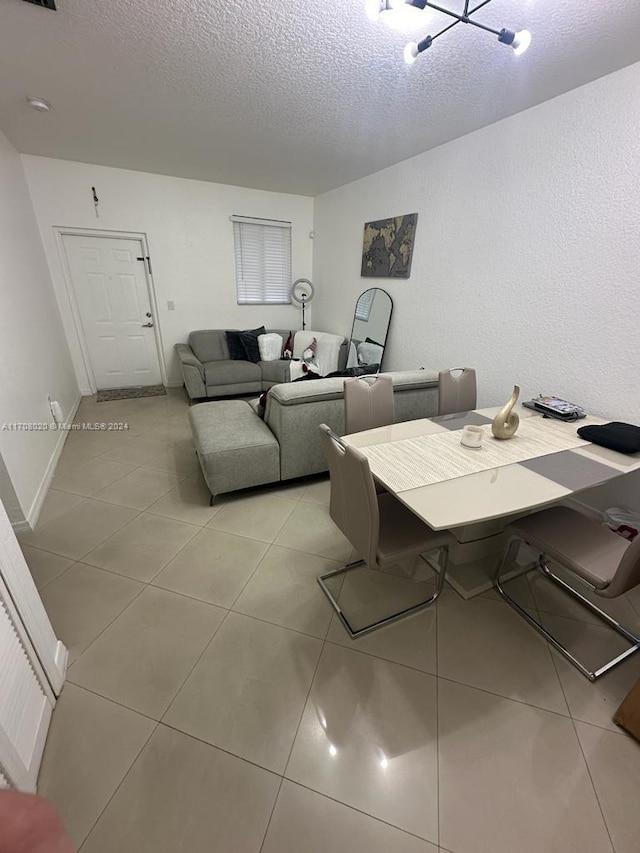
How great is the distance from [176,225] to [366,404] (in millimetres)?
3840

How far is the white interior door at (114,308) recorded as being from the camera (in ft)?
13.2

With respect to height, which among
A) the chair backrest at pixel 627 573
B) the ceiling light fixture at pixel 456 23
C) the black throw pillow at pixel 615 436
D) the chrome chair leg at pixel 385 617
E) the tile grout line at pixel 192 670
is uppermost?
the ceiling light fixture at pixel 456 23

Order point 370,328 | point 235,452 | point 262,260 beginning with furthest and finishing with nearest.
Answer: point 262,260
point 370,328
point 235,452

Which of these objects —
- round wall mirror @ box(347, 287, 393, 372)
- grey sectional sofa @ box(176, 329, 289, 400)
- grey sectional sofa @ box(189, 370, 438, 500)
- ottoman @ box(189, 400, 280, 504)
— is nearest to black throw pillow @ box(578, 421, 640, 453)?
grey sectional sofa @ box(189, 370, 438, 500)

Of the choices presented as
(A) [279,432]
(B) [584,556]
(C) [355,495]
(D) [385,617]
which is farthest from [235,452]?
(B) [584,556]

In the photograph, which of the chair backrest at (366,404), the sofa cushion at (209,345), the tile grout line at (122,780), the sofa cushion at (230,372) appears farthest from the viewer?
the sofa cushion at (209,345)

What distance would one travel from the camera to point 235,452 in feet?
7.43

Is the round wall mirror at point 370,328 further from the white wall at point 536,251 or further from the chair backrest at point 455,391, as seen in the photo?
Answer: the chair backrest at point 455,391

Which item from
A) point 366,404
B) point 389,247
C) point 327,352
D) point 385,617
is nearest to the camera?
point 385,617

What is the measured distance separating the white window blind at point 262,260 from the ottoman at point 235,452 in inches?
120

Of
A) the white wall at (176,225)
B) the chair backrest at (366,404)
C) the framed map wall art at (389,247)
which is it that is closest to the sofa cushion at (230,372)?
the white wall at (176,225)

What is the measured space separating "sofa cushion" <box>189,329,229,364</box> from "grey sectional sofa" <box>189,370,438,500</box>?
2.09 meters

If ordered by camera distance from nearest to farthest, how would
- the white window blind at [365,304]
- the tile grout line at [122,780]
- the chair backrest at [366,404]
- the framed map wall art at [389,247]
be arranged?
the tile grout line at [122,780]
the chair backrest at [366,404]
the framed map wall art at [389,247]
the white window blind at [365,304]

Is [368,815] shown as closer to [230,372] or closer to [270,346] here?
[230,372]
